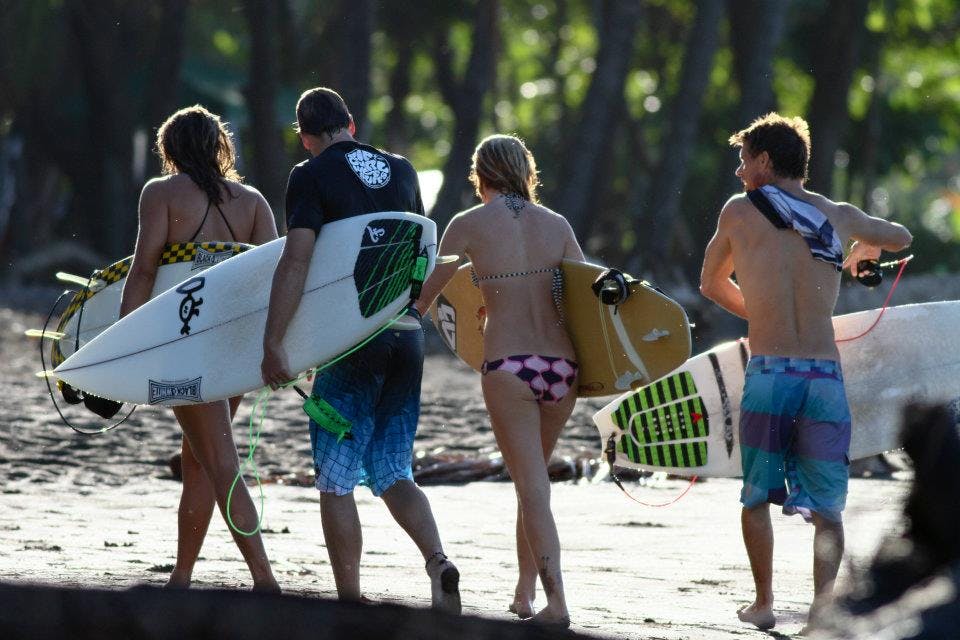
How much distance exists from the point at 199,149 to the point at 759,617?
2.45m

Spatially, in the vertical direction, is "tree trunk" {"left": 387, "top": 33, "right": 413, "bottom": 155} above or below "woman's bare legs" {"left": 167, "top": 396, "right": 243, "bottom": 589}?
above

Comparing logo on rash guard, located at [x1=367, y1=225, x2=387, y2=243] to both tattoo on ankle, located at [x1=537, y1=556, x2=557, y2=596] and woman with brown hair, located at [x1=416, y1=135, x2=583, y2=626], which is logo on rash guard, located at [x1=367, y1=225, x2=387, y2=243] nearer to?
woman with brown hair, located at [x1=416, y1=135, x2=583, y2=626]

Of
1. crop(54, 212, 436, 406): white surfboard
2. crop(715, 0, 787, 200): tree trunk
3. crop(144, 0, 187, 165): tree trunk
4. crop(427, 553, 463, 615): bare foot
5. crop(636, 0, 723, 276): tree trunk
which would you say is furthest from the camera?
crop(144, 0, 187, 165): tree trunk

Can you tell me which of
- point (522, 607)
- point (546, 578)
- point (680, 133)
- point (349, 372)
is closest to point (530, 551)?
point (522, 607)

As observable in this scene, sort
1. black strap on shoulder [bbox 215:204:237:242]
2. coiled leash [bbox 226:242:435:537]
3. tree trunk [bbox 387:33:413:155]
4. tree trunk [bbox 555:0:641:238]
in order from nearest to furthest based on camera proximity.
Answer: coiled leash [bbox 226:242:435:537], black strap on shoulder [bbox 215:204:237:242], tree trunk [bbox 555:0:641:238], tree trunk [bbox 387:33:413:155]

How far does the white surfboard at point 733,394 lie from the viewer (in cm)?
677

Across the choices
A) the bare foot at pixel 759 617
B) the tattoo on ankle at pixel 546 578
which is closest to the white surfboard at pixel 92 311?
the tattoo on ankle at pixel 546 578

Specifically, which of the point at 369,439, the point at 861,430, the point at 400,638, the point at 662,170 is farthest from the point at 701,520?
the point at 662,170

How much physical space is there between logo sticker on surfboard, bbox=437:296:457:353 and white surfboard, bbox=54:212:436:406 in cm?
89

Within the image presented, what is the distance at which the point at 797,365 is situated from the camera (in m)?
5.33

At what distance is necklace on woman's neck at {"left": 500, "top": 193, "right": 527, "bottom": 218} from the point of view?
5.46 meters

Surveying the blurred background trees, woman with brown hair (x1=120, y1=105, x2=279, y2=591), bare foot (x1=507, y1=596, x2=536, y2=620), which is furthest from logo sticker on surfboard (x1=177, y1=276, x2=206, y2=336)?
the blurred background trees

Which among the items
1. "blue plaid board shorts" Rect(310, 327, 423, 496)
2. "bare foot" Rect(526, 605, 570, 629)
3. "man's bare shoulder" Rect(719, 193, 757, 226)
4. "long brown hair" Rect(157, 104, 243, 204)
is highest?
"long brown hair" Rect(157, 104, 243, 204)

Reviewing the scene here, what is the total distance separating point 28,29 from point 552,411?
21.8m
